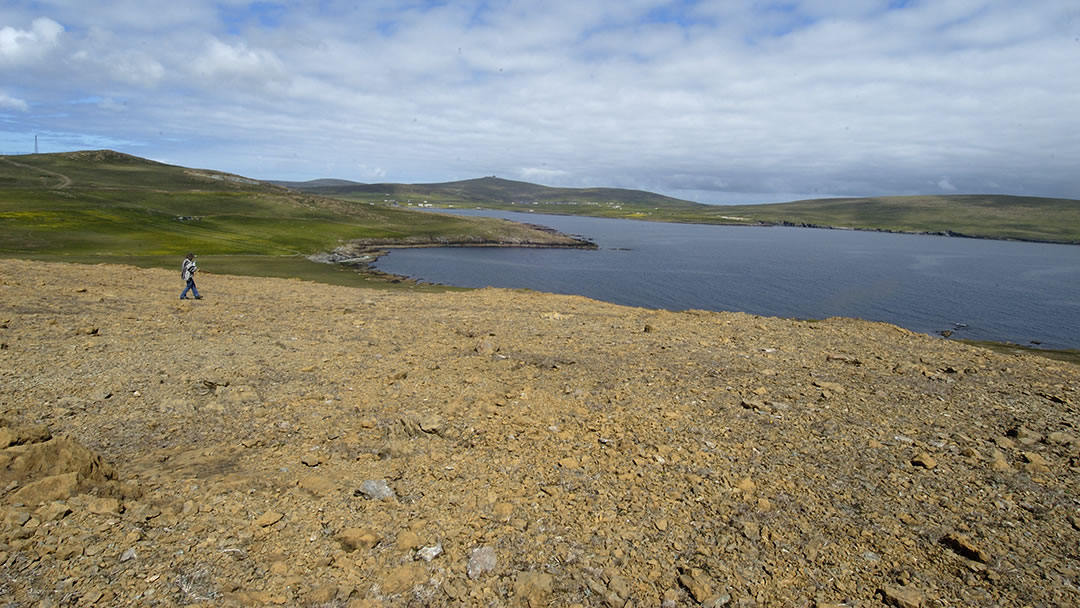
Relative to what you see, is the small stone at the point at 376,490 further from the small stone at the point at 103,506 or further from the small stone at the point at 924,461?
the small stone at the point at 924,461

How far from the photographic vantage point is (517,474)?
8.77m

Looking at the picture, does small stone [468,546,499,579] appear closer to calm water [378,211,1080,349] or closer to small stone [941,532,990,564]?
small stone [941,532,990,564]

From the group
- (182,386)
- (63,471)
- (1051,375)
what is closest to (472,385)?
(182,386)

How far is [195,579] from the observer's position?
19.6 feet

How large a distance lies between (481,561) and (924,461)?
7.45 meters

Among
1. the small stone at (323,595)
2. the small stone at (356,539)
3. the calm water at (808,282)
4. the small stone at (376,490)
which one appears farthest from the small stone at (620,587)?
the calm water at (808,282)

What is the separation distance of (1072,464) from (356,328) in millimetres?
17224

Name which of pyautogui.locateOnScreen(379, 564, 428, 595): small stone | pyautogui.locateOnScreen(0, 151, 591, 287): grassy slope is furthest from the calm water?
pyautogui.locateOnScreen(379, 564, 428, 595): small stone

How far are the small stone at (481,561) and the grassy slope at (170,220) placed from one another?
165 ft

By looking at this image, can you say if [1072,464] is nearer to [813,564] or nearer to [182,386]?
[813,564]

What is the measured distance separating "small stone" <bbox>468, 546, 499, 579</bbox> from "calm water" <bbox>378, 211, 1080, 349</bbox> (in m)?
→ 50.3

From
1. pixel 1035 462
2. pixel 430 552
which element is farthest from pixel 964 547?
pixel 430 552

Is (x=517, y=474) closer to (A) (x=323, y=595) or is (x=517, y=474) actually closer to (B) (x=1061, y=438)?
(A) (x=323, y=595)

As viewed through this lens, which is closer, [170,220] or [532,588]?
[532,588]
